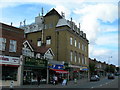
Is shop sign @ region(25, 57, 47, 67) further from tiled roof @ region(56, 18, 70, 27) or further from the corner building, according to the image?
tiled roof @ region(56, 18, 70, 27)

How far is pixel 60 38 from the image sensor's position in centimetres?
4366

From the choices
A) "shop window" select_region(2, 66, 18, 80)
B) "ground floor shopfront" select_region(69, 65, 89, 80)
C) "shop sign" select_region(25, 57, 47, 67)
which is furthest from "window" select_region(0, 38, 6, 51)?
"ground floor shopfront" select_region(69, 65, 89, 80)

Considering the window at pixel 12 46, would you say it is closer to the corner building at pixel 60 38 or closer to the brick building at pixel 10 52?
the brick building at pixel 10 52

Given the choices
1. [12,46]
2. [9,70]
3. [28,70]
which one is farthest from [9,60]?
[28,70]

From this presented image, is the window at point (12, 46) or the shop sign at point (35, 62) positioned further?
the shop sign at point (35, 62)

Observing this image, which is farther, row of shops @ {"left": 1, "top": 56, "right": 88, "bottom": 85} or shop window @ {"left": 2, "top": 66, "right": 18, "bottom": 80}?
row of shops @ {"left": 1, "top": 56, "right": 88, "bottom": 85}

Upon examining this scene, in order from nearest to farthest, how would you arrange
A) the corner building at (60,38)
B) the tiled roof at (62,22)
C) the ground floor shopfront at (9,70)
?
1. the ground floor shopfront at (9,70)
2. the corner building at (60,38)
3. the tiled roof at (62,22)

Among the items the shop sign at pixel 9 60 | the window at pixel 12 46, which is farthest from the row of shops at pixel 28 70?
the window at pixel 12 46

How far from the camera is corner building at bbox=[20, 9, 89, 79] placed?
43.0m

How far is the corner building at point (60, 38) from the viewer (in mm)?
42969

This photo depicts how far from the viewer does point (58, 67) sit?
37.2 m

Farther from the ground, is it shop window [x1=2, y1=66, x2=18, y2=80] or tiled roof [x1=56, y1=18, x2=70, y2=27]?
tiled roof [x1=56, y1=18, x2=70, y2=27]

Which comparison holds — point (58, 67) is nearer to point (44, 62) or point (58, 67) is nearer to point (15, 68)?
point (44, 62)

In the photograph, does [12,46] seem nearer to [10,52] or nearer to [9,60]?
[10,52]
